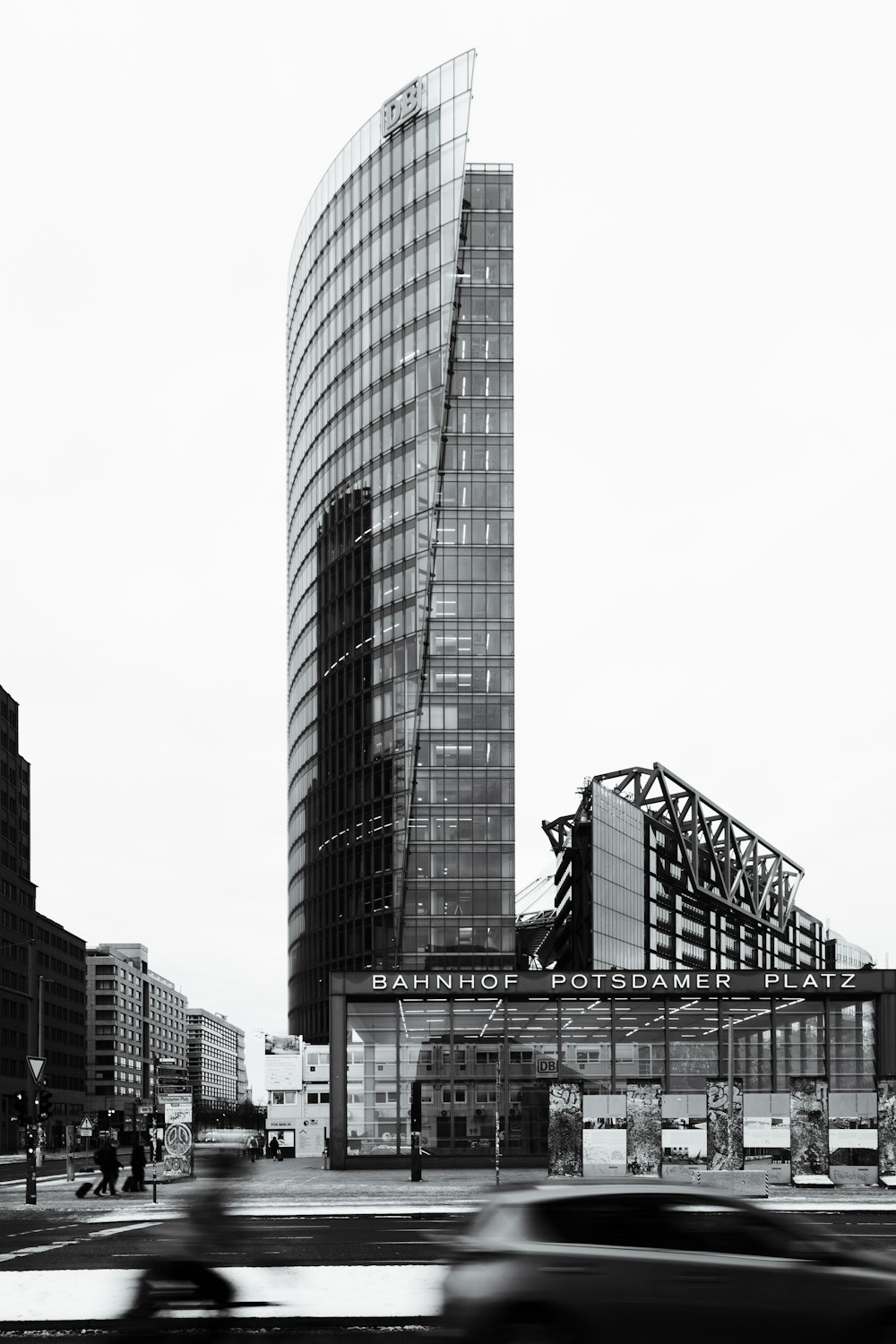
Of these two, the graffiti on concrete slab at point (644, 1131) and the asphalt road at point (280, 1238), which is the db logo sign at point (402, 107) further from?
the asphalt road at point (280, 1238)

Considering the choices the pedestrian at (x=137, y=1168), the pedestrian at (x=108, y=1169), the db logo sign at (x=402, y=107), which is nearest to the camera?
the pedestrian at (x=108, y=1169)

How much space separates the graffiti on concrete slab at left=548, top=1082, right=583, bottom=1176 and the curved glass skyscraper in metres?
70.0

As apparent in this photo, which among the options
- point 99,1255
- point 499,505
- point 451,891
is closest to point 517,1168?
point 99,1255

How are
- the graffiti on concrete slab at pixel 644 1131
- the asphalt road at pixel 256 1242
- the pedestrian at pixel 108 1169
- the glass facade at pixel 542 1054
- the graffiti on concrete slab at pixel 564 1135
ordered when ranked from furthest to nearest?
the glass facade at pixel 542 1054
the graffiti on concrete slab at pixel 644 1131
the graffiti on concrete slab at pixel 564 1135
the pedestrian at pixel 108 1169
the asphalt road at pixel 256 1242

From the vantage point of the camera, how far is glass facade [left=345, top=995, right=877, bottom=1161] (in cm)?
5678

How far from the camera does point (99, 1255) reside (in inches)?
986

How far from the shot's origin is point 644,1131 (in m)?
46.6

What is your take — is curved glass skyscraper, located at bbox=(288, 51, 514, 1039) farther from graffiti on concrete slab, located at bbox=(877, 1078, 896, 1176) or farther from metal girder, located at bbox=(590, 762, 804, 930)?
graffiti on concrete slab, located at bbox=(877, 1078, 896, 1176)

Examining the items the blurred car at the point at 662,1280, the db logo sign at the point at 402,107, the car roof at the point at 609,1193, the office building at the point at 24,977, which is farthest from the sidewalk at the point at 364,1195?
the db logo sign at the point at 402,107

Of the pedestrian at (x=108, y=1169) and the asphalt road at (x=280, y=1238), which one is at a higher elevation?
the asphalt road at (x=280, y=1238)

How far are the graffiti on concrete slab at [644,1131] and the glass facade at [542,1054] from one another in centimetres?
975

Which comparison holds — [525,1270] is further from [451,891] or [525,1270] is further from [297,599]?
[297,599]

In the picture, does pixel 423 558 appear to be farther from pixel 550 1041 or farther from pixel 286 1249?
pixel 286 1249

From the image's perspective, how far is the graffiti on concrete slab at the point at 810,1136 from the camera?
1801 inches
